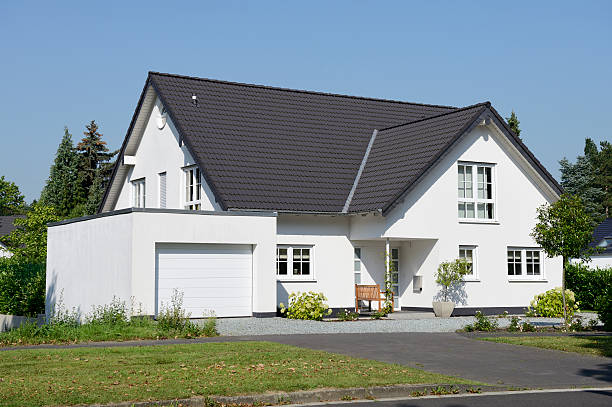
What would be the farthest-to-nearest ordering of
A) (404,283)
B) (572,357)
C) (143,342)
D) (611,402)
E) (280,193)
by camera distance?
(404,283)
(280,193)
(143,342)
(572,357)
(611,402)

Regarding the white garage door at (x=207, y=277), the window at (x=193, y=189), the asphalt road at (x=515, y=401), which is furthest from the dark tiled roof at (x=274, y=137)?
the asphalt road at (x=515, y=401)

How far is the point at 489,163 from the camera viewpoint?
27.8 metres

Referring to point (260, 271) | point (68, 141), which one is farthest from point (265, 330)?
point (68, 141)

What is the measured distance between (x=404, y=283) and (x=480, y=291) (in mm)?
2612

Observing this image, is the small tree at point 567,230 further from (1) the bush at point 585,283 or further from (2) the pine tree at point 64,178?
(2) the pine tree at point 64,178

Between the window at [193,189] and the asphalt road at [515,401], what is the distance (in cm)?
1685

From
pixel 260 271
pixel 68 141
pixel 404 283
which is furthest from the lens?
pixel 68 141

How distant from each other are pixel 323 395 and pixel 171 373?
8.53 ft

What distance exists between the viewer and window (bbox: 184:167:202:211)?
2689cm

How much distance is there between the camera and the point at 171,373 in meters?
11.9

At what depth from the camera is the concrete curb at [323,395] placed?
994 centimetres

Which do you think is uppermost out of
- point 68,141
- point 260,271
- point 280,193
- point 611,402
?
point 68,141

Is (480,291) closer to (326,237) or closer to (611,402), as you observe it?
(326,237)

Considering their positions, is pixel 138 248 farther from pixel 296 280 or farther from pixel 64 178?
pixel 64 178
